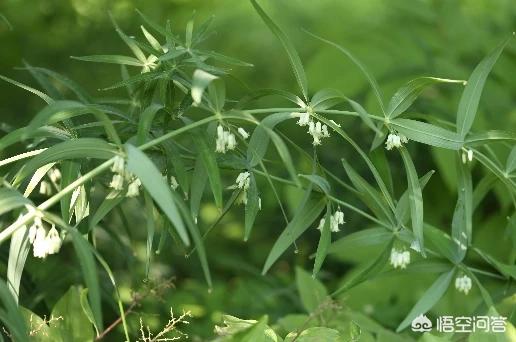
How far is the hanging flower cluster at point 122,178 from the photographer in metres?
0.76

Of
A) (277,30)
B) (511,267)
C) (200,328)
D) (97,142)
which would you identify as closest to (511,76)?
(200,328)

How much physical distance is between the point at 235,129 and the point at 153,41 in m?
0.15

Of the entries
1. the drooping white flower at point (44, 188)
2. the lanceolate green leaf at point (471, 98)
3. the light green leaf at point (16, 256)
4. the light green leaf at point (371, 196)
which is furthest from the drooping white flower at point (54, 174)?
the lanceolate green leaf at point (471, 98)

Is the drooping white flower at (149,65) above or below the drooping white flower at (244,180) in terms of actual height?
above

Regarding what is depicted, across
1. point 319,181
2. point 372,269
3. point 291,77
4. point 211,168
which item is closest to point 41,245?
point 211,168

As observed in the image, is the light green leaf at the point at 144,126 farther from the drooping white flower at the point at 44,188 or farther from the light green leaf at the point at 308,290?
A: the light green leaf at the point at 308,290

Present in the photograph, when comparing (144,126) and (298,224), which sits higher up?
(144,126)

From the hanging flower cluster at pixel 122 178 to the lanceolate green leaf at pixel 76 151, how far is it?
1 centimetres

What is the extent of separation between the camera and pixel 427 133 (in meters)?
0.91

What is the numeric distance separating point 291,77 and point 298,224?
163cm

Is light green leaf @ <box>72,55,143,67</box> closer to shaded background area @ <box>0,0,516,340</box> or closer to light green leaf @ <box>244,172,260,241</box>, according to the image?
light green leaf @ <box>244,172,260,241</box>

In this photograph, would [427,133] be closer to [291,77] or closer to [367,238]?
[367,238]

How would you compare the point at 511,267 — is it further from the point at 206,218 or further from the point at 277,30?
the point at 206,218

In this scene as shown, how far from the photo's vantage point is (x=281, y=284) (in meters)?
1.90
